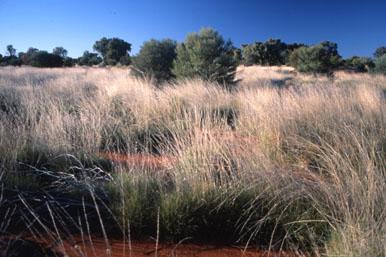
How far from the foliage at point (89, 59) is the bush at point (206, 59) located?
128 ft

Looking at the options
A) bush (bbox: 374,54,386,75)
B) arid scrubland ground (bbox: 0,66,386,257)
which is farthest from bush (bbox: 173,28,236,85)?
bush (bbox: 374,54,386,75)

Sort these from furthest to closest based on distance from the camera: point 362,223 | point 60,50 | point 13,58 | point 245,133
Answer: point 60,50 → point 13,58 → point 245,133 → point 362,223

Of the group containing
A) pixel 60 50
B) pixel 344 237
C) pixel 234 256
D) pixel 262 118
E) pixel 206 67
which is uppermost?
pixel 60 50

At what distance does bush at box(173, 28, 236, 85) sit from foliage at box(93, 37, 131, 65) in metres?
37.5

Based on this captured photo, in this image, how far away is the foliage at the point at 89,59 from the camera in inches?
2099

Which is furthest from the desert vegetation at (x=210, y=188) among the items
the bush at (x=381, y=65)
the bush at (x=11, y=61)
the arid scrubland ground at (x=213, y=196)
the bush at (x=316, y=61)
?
the bush at (x=11, y=61)

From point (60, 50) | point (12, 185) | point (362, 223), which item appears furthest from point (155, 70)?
point (60, 50)

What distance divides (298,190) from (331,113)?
133 inches

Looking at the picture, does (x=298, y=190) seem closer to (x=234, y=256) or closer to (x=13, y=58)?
(x=234, y=256)

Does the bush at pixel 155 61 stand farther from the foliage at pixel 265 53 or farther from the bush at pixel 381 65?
the foliage at pixel 265 53

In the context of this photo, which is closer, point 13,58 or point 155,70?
point 155,70

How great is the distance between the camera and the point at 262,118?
5648mm

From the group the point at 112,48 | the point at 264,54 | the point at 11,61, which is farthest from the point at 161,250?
the point at 112,48

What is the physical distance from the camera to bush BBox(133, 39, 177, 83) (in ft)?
56.3
